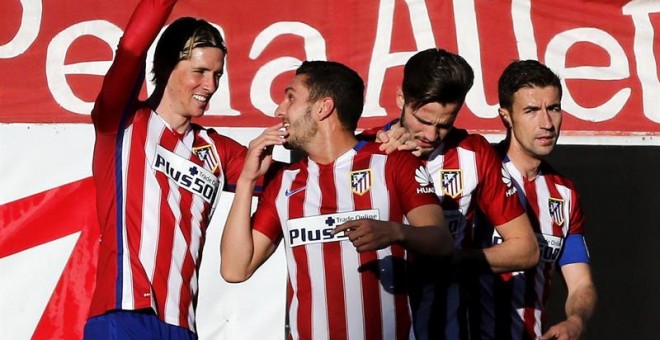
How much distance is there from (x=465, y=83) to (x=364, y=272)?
88 centimetres

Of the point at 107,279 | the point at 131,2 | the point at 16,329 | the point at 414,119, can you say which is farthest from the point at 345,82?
the point at 16,329

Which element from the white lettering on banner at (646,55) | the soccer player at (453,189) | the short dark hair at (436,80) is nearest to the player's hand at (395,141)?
the soccer player at (453,189)

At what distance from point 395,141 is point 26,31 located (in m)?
2.34

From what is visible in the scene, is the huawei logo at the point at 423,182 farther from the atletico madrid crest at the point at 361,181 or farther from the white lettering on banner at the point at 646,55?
the white lettering on banner at the point at 646,55

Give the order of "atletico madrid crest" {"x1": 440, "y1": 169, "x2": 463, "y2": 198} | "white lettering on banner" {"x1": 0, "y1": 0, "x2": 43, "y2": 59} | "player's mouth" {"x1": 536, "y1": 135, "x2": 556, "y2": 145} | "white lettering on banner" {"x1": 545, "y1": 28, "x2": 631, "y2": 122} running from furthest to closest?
"white lettering on banner" {"x1": 545, "y1": 28, "x2": 631, "y2": 122} < "white lettering on banner" {"x1": 0, "y1": 0, "x2": 43, "y2": 59} < "player's mouth" {"x1": 536, "y1": 135, "x2": 556, "y2": 145} < "atletico madrid crest" {"x1": 440, "y1": 169, "x2": 463, "y2": 198}

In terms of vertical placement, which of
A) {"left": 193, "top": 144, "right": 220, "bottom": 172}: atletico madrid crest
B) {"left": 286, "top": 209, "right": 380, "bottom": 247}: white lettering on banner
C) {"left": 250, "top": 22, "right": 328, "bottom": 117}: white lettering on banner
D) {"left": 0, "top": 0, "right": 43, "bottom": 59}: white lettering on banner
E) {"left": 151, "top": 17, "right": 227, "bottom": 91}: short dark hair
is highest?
{"left": 0, "top": 0, "right": 43, "bottom": 59}: white lettering on banner

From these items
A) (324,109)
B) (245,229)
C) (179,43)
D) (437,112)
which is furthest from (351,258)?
(179,43)

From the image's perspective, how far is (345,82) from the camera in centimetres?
438

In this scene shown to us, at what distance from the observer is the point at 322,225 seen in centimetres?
417

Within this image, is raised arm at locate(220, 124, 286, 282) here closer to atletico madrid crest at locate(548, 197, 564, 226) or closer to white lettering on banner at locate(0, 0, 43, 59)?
atletico madrid crest at locate(548, 197, 564, 226)

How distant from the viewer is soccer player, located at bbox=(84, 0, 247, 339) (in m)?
4.34

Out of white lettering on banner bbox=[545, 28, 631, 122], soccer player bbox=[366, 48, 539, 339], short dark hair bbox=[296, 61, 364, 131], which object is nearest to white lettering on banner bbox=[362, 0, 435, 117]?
white lettering on banner bbox=[545, 28, 631, 122]

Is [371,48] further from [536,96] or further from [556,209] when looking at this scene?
[556,209]

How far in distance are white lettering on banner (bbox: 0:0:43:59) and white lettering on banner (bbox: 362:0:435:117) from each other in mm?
1590
